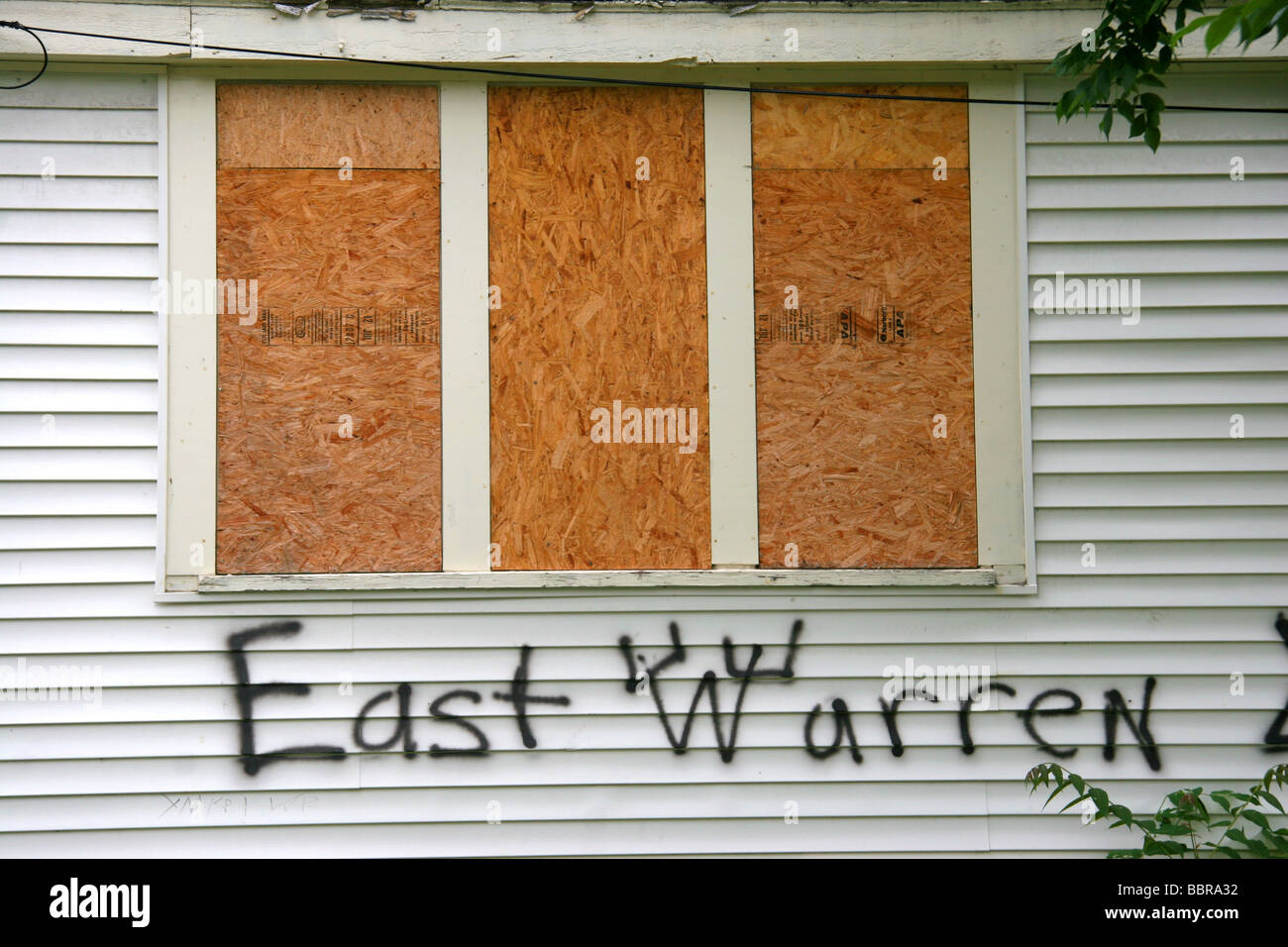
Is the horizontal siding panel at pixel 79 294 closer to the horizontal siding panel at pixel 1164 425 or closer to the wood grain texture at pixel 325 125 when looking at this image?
the wood grain texture at pixel 325 125

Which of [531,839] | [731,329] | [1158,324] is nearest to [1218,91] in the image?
[1158,324]

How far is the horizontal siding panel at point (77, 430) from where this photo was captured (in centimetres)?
486

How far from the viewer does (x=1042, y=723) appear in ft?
16.3

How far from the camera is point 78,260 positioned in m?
4.93

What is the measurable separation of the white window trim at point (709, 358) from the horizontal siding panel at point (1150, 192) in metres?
0.17

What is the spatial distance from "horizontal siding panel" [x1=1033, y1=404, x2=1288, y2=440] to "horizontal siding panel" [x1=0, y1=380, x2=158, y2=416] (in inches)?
172

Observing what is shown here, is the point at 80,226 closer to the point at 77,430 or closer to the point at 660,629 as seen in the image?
the point at 77,430

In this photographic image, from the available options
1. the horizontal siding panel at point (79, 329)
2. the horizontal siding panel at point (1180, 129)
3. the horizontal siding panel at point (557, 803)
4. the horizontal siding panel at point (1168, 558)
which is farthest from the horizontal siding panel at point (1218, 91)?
the horizontal siding panel at point (79, 329)

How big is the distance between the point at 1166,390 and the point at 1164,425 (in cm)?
17

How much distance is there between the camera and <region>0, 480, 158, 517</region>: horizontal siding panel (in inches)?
191

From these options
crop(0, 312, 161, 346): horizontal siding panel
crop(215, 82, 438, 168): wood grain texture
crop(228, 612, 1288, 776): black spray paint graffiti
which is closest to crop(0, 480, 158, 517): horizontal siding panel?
crop(0, 312, 161, 346): horizontal siding panel

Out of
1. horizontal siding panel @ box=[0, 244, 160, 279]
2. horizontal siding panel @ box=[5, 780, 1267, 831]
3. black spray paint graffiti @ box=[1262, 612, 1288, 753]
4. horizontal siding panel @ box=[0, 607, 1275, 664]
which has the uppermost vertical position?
horizontal siding panel @ box=[0, 244, 160, 279]
